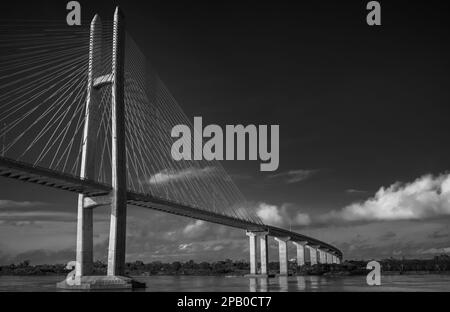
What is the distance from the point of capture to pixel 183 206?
218 ft

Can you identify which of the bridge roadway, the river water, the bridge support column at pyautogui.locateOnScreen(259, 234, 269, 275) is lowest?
the river water

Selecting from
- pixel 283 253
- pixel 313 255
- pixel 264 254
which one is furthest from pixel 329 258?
pixel 264 254

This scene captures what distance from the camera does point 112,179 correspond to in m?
48.9

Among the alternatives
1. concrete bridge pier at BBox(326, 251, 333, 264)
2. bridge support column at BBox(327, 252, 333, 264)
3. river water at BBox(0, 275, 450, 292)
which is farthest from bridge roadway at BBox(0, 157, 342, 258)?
bridge support column at BBox(327, 252, 333, 264)

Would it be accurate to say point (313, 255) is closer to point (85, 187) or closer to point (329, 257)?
point (329, 257)

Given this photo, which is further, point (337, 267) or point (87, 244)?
point (337, 267)

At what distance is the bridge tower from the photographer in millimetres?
46719

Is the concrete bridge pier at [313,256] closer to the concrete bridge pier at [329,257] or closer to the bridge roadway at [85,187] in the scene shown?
the concrete bridge pier at [329,257]

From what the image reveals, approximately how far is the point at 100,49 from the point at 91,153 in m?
10.6

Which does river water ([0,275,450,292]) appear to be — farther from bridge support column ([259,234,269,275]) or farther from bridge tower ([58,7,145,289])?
bridge support column ([259,234,269,275])

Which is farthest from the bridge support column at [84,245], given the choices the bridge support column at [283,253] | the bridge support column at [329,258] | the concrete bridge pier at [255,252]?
the bridge support column at [329,258]
